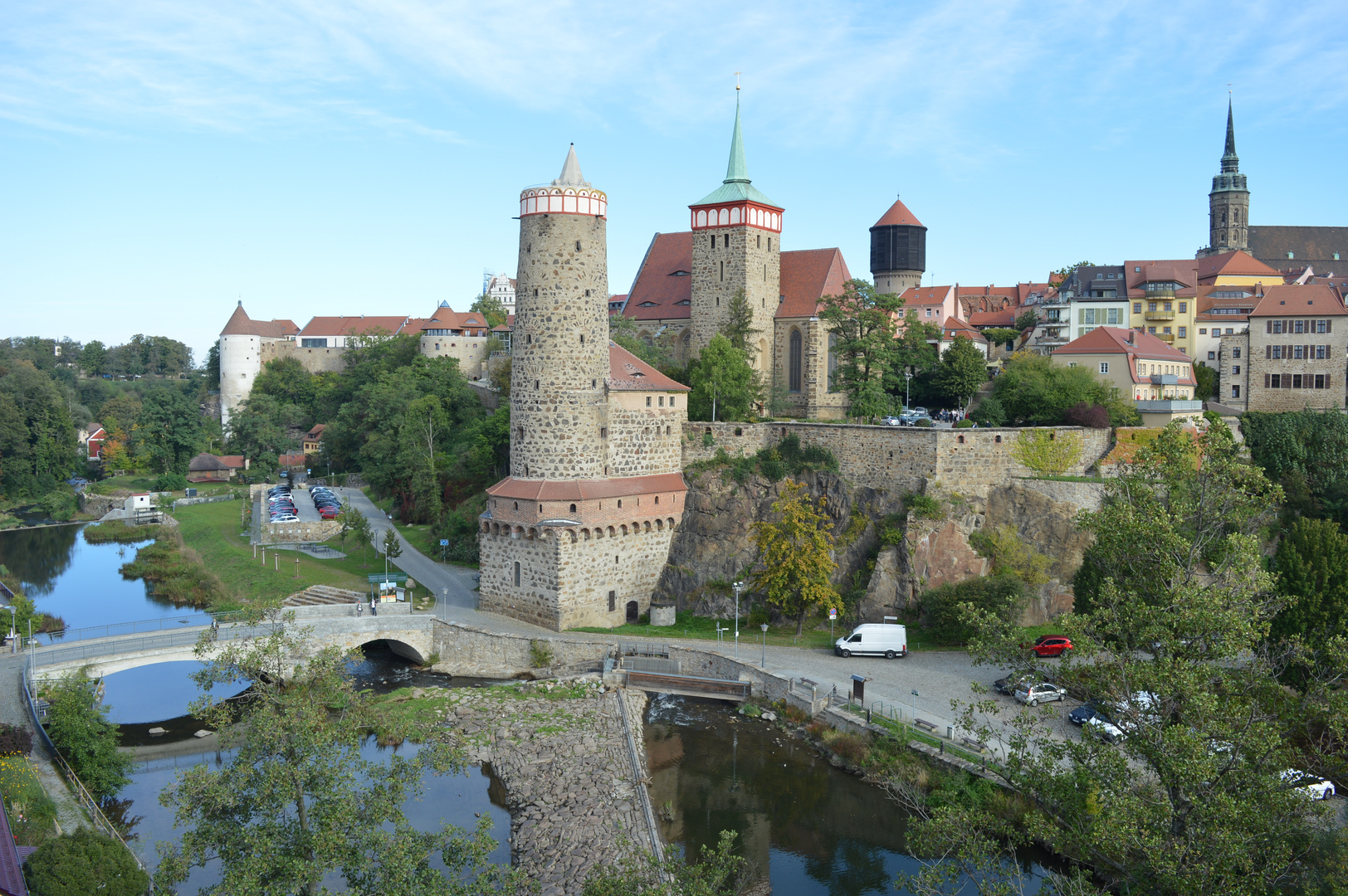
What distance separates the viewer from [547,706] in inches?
1182

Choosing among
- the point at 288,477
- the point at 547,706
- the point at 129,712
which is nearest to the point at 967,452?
the point at 547,706

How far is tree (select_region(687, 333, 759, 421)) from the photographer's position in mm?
43844

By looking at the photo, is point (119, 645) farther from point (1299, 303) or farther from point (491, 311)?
point (491, 311)

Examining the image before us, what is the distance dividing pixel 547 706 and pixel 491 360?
45.0 meters

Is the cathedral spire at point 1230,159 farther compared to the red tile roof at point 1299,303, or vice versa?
the cathedral spire at point 1230,159

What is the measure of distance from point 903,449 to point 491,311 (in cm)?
6675

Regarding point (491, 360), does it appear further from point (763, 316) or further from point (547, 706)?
point (547, 706)

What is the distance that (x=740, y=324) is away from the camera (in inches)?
1937

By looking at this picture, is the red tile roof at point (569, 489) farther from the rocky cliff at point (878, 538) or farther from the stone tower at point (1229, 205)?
the stone tower at point (1229, 205)

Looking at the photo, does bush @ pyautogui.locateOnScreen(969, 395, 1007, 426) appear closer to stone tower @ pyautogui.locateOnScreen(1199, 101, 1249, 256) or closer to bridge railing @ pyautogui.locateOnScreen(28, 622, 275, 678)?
bridge railing @ pyautogui.locateOnScreen(28, 622, 275, 678)

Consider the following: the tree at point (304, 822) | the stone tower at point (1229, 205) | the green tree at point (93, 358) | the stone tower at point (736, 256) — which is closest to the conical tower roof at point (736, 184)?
the stone tower at point (736, 256)

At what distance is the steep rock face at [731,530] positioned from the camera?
120 feet

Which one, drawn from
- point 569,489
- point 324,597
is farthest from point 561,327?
point 324,597

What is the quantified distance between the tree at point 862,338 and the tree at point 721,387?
4.57 metres
